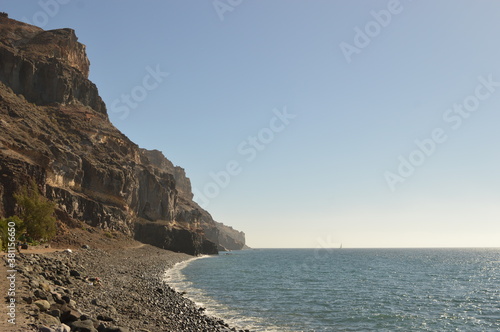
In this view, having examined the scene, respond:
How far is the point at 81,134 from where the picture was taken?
9175 cm

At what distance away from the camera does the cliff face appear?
63188mm

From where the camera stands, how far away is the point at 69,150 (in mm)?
80375

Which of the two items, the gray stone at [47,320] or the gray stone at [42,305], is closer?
the gray stone at [47,320]

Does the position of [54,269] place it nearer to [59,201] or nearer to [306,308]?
[306,308]

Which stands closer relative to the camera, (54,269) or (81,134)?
(54,269)

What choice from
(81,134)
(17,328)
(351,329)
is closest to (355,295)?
(351,329)

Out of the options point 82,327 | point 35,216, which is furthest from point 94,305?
point 35,216

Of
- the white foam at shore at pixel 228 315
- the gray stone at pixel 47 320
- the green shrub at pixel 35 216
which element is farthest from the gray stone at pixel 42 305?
the green shrub at pixel 35 216

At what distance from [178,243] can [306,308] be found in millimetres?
96692

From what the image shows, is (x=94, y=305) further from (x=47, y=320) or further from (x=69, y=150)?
(x=69, y=150)

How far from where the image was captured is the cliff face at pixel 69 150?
207 ft

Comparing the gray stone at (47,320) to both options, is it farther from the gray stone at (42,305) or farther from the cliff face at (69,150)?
the cliff face at (69,150)

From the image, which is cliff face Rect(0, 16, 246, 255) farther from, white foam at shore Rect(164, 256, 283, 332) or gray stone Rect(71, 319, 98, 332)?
gray stone Rect(71, 319, 98, 332)

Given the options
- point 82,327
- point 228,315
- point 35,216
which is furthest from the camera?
point 35,216
